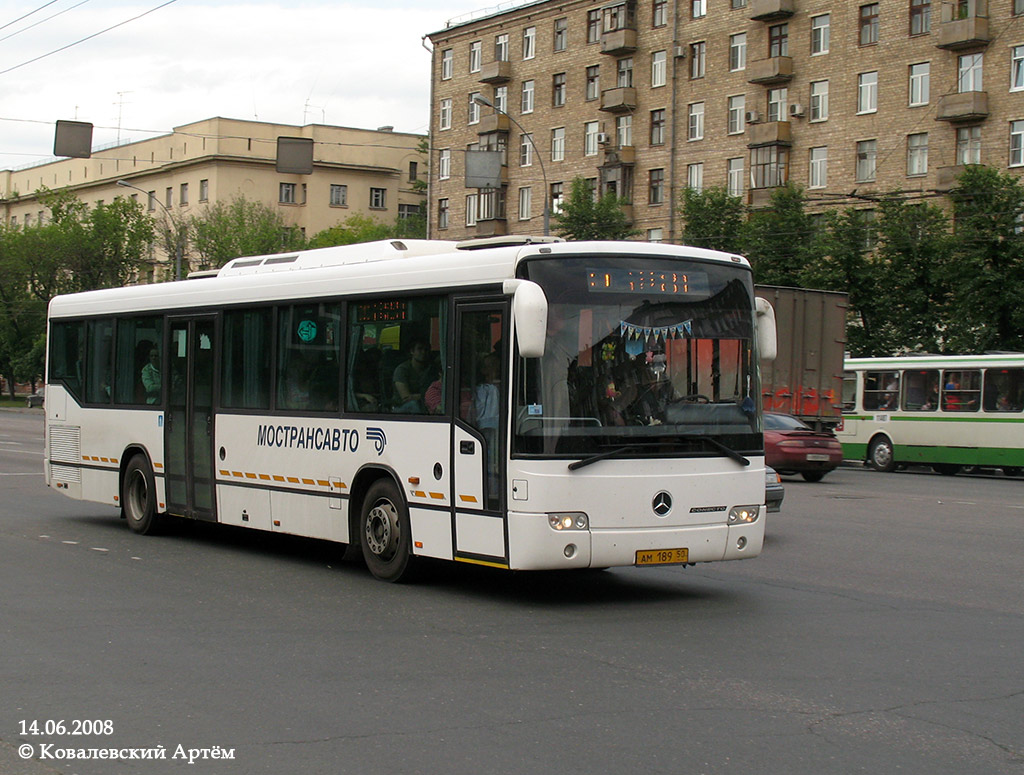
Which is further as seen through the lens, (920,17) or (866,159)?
(866,159)

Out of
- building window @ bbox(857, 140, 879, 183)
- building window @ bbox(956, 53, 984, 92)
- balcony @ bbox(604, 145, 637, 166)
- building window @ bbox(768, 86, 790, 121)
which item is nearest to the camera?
building window @ bbox(956, 53, 984, 92)

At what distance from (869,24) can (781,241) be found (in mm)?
12157

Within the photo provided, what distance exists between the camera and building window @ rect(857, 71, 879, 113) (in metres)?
54.0

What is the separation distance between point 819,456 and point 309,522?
16.6 metres

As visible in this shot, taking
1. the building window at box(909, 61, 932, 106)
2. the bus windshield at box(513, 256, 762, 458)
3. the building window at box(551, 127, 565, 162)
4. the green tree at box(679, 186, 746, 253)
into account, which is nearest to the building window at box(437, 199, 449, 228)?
the building window at box(551, 127, 565, 162)

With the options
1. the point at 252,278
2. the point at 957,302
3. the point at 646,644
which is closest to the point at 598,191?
the point at 957,302

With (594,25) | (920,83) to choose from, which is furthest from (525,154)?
(920,83)

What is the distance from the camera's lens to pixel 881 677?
301 inches

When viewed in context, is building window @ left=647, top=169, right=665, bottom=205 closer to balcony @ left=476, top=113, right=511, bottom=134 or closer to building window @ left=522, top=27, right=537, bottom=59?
balcony @ left=476, top=113, right=511, bottom=134

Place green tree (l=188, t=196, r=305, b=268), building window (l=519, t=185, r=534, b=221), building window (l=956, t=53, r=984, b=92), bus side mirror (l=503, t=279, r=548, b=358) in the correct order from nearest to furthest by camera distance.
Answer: bus side mirror (l=503, t=279, r=548, b=358) < building window (l=956, t=53, r=984, b=92) < building window (l=519, t=185, r=534, b=221) < green tree (l=188, t=196, r=305, b=268)

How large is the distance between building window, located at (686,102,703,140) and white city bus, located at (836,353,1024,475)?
1110 inches

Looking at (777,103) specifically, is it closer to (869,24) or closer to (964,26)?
(869,24)

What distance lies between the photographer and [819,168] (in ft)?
184

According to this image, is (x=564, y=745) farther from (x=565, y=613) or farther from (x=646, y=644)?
(x=565, y=613)
